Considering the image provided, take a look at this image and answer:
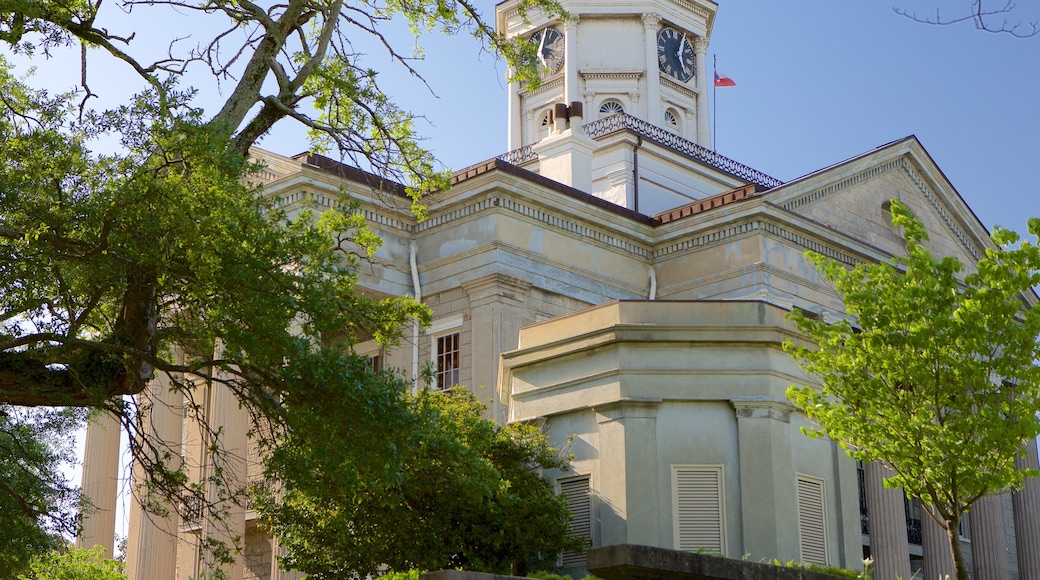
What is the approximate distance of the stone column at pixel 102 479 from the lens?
109 ft

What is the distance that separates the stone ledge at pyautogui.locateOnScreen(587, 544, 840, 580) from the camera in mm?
13008

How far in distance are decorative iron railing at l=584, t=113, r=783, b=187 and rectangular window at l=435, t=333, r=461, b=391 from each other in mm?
12645

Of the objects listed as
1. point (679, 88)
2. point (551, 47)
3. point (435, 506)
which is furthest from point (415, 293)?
point (679, 88)

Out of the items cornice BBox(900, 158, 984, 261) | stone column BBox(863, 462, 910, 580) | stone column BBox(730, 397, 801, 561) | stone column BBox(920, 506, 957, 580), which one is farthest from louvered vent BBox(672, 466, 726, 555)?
cornice BBox(900, 158, 984, 261)

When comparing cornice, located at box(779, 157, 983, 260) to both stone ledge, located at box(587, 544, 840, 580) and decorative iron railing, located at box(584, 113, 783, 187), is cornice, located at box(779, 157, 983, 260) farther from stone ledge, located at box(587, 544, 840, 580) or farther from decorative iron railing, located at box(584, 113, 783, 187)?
stone ledge, located at box(587, 544, 840, 580)

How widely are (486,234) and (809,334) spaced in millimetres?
11403

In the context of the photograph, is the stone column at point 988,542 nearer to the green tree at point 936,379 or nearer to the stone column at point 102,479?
the green tree at point 936,379

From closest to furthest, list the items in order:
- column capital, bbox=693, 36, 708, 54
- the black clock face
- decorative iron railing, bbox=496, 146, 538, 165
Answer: decorative iron railing, bbox=496, 146, 538, 165 → the black clock face → column capital, bbox=693, 36, 708, 54

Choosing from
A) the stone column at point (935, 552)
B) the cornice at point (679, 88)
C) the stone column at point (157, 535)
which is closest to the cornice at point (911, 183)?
the stone column at point (935, 552)

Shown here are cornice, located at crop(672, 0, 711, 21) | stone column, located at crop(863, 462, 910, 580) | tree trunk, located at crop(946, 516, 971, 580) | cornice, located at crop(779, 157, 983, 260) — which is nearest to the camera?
tree trunk, located at crop(946, 516, 971, 580)

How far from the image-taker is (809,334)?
19.8 metres

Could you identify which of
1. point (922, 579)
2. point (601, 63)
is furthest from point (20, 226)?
point (601, 63)

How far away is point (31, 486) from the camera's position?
62.9ft

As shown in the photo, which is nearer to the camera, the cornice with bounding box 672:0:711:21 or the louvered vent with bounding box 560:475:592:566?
the louvered vent with bounding box 560:475:592:566
